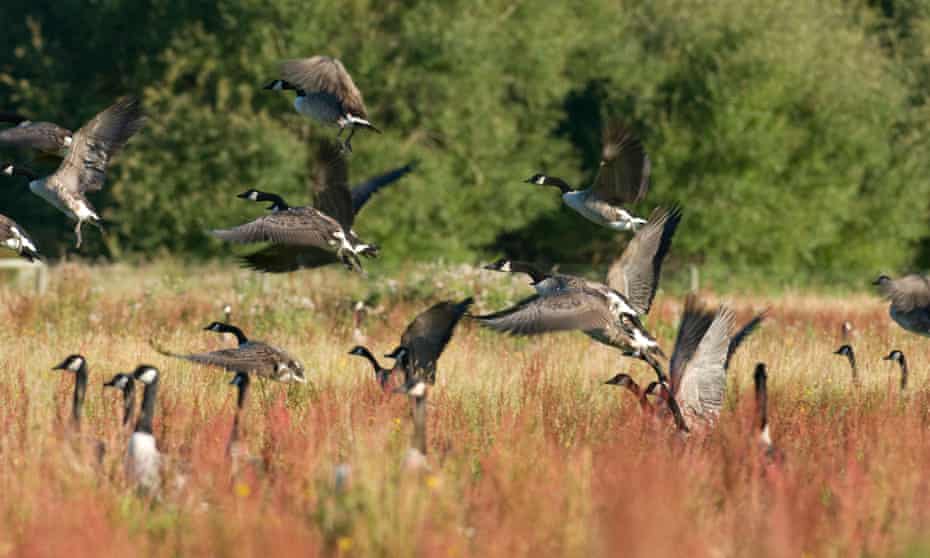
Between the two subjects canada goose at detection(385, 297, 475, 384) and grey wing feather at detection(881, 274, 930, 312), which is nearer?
canada goose at detection(385, 297, 475, 384)

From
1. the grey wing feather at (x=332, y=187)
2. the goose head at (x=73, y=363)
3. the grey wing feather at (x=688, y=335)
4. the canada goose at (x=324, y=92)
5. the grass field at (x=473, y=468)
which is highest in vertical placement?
the canada goose at (x=324, y=92)

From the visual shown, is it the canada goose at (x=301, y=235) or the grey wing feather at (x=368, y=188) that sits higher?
the grey wing feather at (x=368, y=188)

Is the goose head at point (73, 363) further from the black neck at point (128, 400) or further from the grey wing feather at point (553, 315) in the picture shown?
the grey wing feather at point (553, 315)

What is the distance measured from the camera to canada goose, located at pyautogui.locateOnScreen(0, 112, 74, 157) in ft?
36.4

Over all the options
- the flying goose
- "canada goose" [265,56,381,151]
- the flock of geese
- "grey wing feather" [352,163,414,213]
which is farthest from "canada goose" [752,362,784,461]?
"canada goose" [265,56,381,151]

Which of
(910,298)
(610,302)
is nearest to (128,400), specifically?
(610,302)

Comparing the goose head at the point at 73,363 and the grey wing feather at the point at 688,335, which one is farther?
the grey wing feather at the point at 688,335

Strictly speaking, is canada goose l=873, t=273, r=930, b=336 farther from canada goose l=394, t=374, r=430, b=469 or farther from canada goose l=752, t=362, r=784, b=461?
canada goose l=394, t=374, r=430, b=469

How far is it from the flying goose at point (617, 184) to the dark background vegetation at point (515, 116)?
68.4ft

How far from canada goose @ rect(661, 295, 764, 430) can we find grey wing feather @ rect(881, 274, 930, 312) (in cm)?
360

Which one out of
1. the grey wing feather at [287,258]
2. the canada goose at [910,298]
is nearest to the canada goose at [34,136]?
the grey wing feather at [287,258]

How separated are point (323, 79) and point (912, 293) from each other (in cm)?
563

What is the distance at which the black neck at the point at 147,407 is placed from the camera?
7.22m

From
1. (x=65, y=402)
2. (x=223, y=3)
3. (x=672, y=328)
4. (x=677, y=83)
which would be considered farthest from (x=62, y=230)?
(x=65, y=402)
